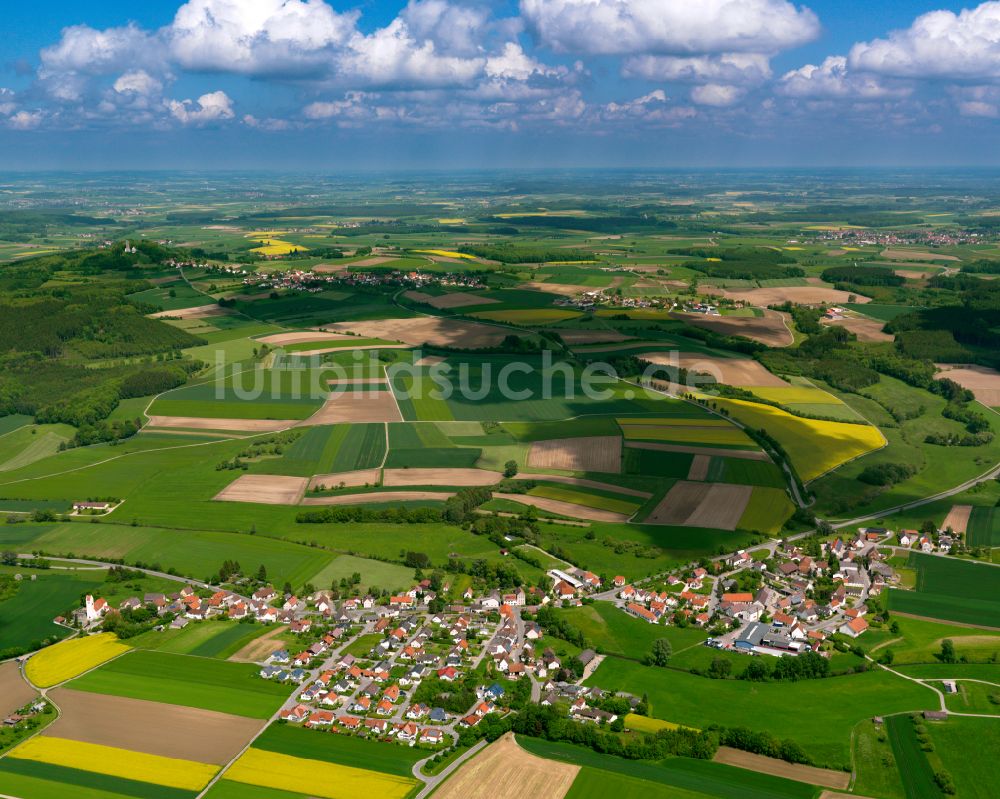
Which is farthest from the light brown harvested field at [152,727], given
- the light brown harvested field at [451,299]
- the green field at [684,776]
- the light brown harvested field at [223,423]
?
the light brown harvested field at [451,299]

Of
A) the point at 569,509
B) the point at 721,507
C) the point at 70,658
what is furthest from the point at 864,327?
the point at 70,658

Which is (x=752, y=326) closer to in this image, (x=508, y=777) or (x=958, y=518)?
(x=958, y=518)

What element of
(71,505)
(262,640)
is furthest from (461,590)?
(71,505)

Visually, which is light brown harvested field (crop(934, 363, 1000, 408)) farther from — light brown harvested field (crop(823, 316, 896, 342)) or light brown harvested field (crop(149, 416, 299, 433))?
light brown harvested field (crop(149, 416, 299, 433))

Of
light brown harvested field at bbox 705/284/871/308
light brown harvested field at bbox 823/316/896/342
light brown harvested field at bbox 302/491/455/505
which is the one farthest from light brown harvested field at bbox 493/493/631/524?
light brown harvested field at bbox 705/284/871/308

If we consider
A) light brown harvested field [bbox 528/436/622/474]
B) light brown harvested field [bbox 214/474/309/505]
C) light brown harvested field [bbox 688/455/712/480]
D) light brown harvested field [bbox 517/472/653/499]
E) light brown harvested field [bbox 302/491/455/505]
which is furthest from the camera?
light brown harvested field [bbox 528/436/622/474]

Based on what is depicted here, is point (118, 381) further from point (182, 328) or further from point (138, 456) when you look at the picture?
point (182, 328)

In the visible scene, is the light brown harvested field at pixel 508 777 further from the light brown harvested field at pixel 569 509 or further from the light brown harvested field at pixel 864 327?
the light brown harvested field at pixel 864 327
